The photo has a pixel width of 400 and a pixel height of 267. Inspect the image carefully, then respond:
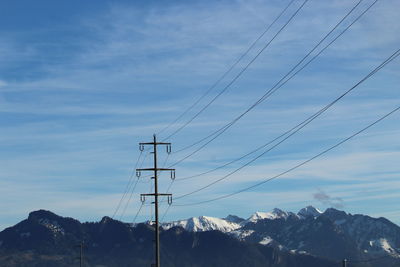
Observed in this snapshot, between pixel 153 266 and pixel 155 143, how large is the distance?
1595cm

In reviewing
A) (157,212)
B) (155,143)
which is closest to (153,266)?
(157,212)

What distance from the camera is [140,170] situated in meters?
103

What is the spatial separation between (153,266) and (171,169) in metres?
12.8

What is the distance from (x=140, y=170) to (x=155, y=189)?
4.20m

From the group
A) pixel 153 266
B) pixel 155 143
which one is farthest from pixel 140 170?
pixel 153 266

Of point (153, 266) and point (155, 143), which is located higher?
point (155, 143)

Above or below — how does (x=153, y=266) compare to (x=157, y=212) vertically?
below

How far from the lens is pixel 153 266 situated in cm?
10125

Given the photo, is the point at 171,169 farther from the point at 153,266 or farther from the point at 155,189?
the point at 153,266

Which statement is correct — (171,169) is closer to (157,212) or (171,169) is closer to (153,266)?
→ (157,212)

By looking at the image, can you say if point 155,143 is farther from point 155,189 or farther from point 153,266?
point 153,266

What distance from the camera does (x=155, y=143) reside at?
338 ft

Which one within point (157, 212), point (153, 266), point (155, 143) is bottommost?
point (153, 266)

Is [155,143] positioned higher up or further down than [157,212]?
higher up
